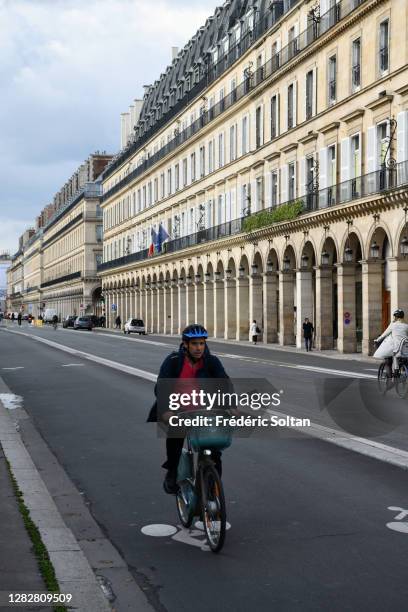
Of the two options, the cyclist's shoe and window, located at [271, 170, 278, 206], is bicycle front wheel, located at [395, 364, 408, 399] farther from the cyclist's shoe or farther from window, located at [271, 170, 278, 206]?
window, located at [271, 170, 278, 206]

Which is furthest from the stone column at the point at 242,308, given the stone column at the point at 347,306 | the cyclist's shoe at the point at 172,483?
the cyclist's shoe at the point at 172,483

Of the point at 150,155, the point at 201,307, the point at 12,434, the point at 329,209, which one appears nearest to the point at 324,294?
the point at 329,209

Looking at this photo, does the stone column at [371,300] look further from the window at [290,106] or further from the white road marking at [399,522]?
the white road marking at [399,522]

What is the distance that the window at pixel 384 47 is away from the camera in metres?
37.7

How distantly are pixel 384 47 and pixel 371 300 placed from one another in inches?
386

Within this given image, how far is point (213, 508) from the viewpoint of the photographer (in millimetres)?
6984

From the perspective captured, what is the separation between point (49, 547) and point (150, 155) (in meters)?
82.0

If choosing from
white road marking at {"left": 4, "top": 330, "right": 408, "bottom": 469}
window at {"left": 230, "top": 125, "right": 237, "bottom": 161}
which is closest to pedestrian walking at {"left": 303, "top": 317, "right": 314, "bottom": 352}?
window at {"left": 230, "top": 125, "right": 237, "bottom": 161}

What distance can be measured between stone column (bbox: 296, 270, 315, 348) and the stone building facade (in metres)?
0.07

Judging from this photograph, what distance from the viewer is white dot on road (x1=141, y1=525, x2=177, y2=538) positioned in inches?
301

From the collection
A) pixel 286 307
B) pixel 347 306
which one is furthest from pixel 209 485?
pixel 286 307

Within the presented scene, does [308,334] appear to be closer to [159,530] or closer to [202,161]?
[202,161]

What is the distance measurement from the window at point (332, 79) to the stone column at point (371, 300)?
896 cm
